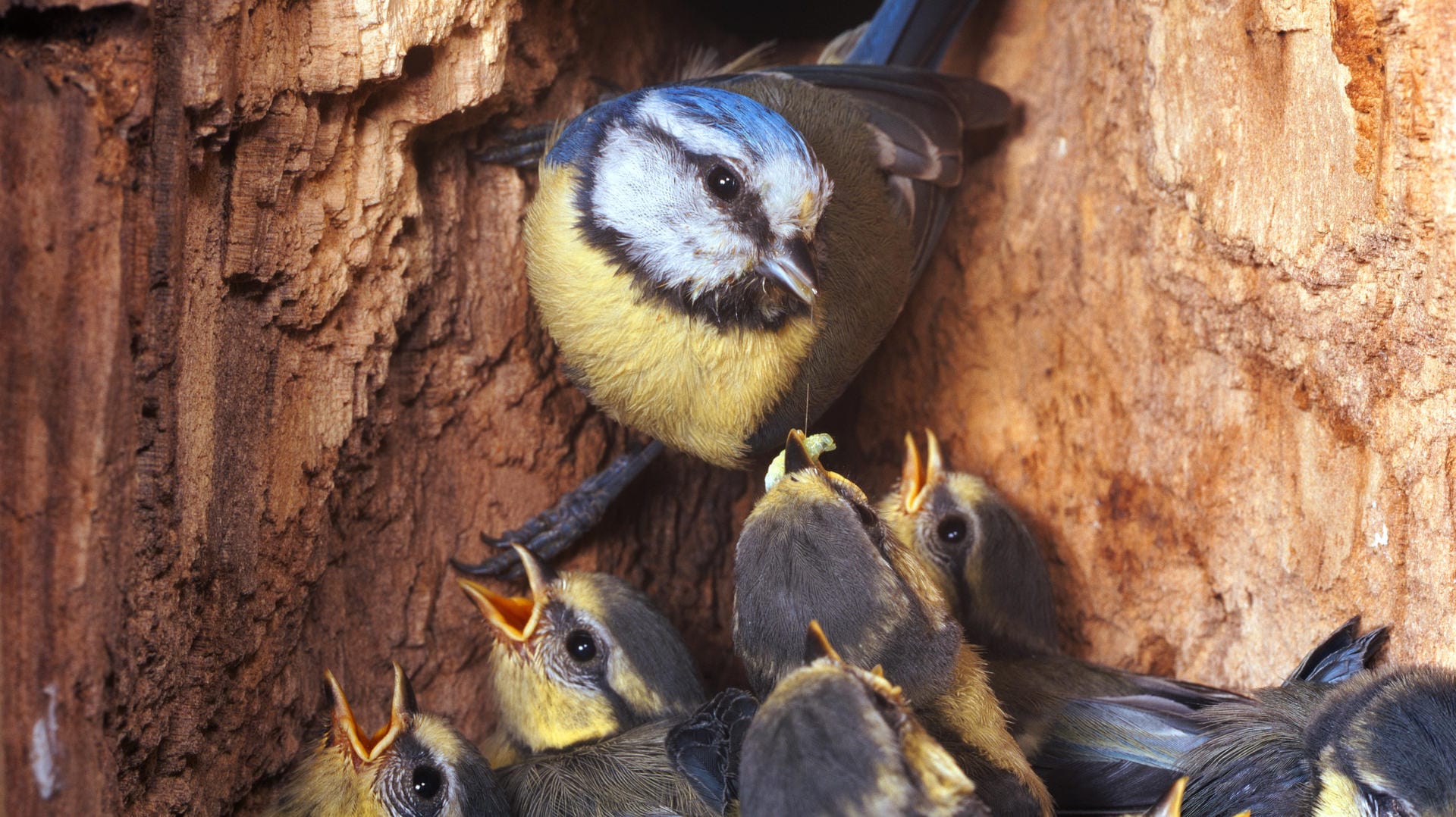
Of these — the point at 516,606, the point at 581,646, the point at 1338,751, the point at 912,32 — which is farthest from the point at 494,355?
the point at 1338,751

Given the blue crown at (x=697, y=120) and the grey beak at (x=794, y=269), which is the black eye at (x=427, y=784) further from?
the blue crown at (x=697, y=120)

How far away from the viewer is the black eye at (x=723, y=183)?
2.41 meters

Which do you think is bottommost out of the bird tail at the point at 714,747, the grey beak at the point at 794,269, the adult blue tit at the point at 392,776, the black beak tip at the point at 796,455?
the adult blue tit at the point at 392,776

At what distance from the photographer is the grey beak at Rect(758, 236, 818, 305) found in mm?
2363

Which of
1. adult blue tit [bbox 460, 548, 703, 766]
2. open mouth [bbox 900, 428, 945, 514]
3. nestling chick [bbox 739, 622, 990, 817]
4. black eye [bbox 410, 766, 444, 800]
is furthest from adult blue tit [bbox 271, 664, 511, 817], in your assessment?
open mouth [bbox 900, 428, 945, 514]

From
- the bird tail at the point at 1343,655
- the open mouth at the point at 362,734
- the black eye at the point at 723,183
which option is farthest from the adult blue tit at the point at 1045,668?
the open mouth at the point at 362,734

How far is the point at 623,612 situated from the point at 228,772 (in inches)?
34.3

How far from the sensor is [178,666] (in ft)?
6.26

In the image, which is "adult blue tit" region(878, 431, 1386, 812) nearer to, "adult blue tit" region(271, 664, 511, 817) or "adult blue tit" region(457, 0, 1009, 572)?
"adult blue tit" region(457, 0, 1009, 572)

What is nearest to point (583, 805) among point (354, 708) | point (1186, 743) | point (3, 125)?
point (354, 708)

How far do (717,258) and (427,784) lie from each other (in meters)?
1.22

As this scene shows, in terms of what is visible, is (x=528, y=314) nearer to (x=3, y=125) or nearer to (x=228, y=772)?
(x=228, y=772)

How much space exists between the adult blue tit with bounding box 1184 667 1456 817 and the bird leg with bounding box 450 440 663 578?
1.59m

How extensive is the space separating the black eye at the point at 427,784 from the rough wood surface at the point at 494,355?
0.34 m
